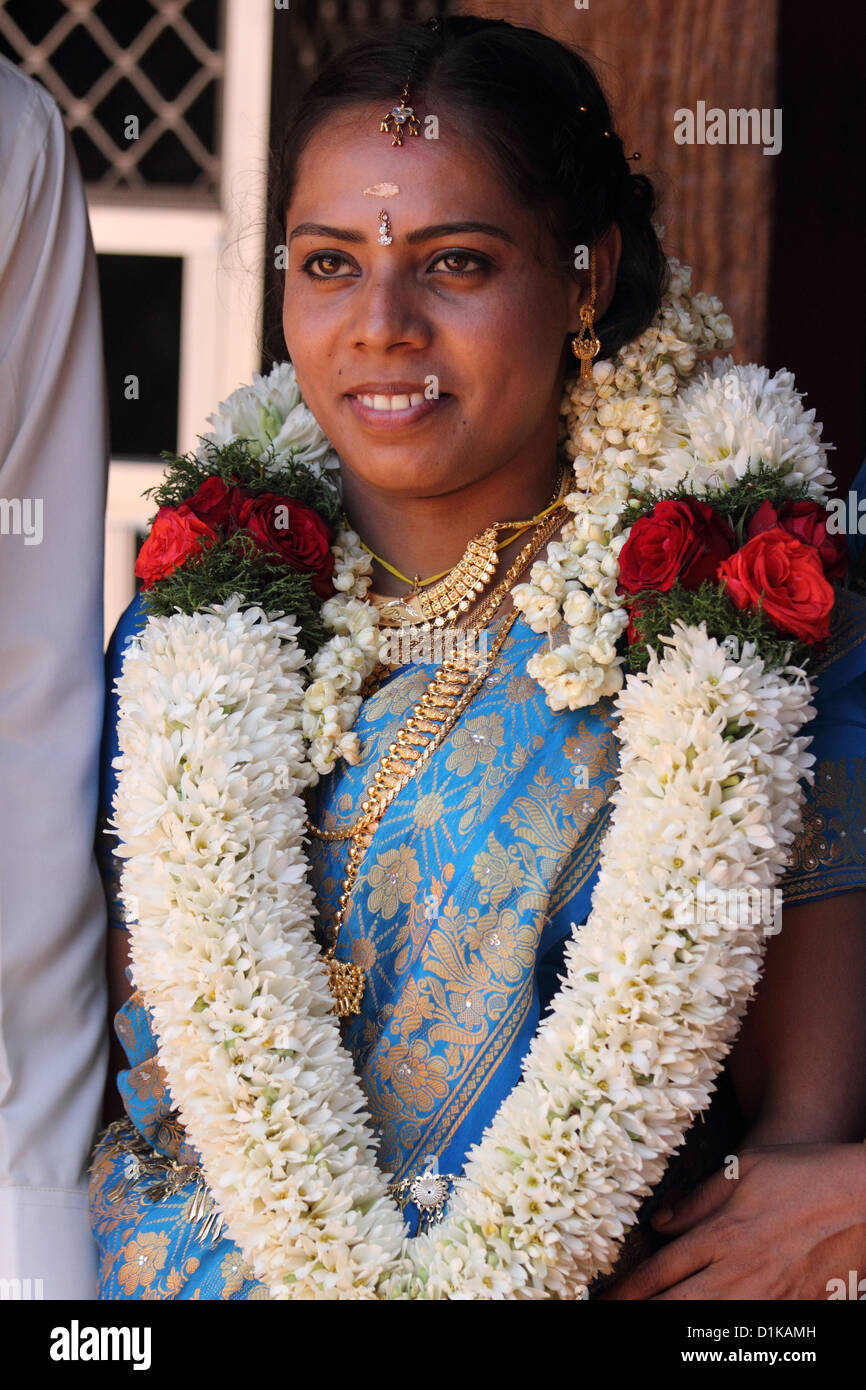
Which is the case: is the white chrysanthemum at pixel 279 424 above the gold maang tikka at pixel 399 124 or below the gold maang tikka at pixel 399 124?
below

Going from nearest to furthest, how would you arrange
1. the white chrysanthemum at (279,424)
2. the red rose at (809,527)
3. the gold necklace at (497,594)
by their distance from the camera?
the red rose at (809,527) → the gold necklace at (497,594) → the white chrysanthemum at (279,424)

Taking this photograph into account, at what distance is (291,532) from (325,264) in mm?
352

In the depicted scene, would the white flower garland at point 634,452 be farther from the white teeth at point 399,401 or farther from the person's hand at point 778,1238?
the person's hand at point 778,1238

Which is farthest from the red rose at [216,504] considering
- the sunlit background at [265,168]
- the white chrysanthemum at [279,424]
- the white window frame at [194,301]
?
the white window frame at [194,301]

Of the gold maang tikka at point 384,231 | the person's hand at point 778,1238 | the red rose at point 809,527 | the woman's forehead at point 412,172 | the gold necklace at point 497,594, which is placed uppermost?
the woman's forehead at point 412,172

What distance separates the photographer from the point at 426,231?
72.0 inches

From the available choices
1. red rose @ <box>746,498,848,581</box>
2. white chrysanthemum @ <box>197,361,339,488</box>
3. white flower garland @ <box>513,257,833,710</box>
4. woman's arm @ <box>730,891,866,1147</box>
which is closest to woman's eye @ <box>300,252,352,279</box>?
white chrysanthemum @ <box>197,361,339,488</box>

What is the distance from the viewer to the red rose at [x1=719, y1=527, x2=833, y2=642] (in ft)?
5.76

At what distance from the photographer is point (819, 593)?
1758mm

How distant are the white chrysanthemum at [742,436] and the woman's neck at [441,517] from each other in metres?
0.19

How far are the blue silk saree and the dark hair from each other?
22.1 inches

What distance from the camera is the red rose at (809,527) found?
1.80 meters

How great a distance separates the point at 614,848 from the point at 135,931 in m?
0.60
